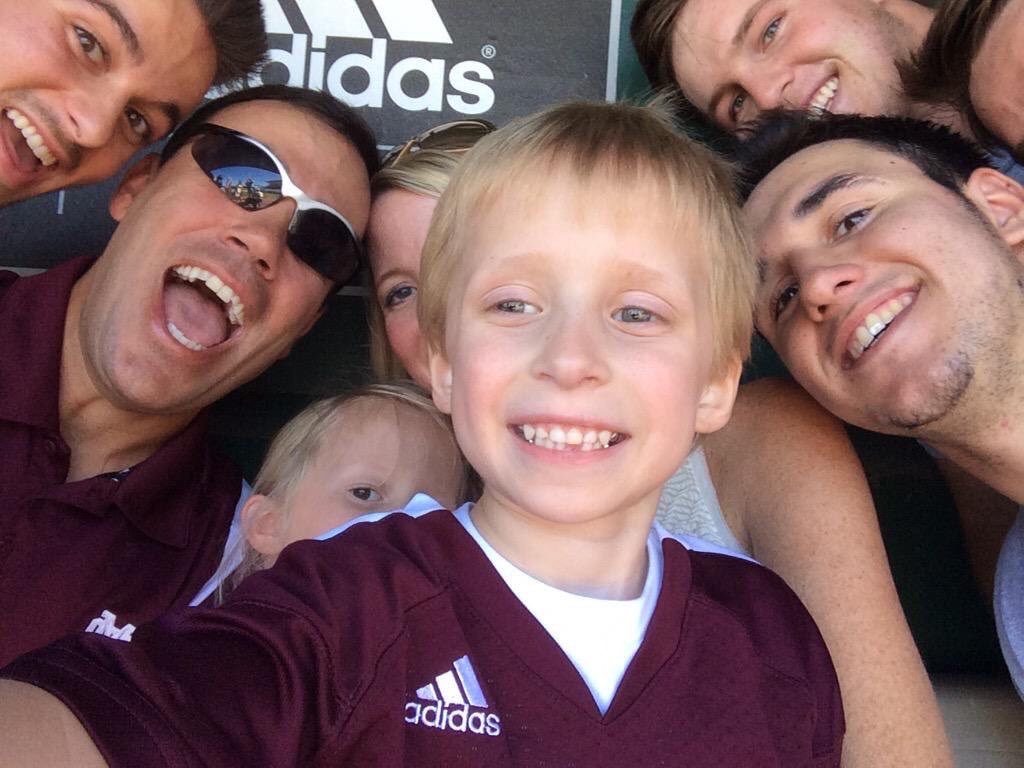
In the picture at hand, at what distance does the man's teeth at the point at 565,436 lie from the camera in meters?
1.18

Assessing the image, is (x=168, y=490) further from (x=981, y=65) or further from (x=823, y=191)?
(x=981, y=65)

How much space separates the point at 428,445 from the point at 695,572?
58 centimetres

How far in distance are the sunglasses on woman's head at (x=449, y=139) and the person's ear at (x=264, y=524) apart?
0.81m

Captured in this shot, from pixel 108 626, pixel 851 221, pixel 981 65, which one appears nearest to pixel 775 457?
pixel 851 221

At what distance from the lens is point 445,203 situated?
4.67 feet

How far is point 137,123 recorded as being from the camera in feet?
6.98

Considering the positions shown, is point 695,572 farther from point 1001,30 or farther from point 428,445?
point 1001,30

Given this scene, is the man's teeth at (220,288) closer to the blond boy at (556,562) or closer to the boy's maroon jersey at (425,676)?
the blond boy at (556,562)

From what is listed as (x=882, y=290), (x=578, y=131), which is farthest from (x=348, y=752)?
(x=882, y=290)

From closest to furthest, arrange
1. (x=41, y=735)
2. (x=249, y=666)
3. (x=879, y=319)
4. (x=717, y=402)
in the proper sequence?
(x=41, y=735) < (x=249, y=666) < (x=717, y=402) < (x=879, y=319)

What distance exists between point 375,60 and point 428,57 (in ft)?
0.47

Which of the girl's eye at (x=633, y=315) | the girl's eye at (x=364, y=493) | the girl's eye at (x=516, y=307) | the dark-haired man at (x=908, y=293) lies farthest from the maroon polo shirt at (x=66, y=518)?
the dark-haired man at (x=908, y=293)

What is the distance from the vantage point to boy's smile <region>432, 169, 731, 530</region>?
1.18 m

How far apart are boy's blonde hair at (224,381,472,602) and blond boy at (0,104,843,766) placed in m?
0.43
